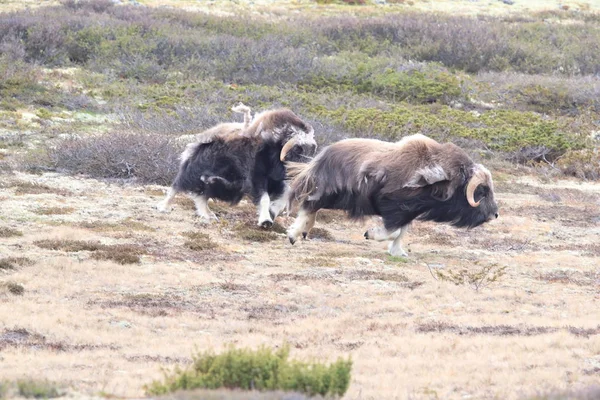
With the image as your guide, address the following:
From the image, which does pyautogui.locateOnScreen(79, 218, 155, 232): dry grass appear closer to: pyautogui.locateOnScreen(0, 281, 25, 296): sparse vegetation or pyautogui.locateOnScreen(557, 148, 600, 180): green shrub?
pyautogui.locateOnScreen(0, 281, 25, 296): sparse vegetation

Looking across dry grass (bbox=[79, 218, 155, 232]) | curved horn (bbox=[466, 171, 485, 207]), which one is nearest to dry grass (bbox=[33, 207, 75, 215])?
dry grass (bbox=[79, 218, 155, 232])

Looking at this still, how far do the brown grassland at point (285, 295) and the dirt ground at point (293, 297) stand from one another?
0.02 meters

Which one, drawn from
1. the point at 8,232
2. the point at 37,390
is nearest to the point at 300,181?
the point at 8,232

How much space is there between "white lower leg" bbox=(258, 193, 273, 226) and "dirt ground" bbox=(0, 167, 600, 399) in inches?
8.3

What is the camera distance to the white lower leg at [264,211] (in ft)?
38.3

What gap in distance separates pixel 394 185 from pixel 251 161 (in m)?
2.04

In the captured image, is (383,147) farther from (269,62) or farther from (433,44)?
(433,44)

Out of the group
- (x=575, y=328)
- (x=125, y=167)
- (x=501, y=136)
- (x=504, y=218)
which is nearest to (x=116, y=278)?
(x=575, y=328)

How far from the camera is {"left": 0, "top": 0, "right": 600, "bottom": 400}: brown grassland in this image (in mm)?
6125

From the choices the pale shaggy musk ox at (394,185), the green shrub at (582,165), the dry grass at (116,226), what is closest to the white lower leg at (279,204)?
the pale shaggy musk ox at (394,185)

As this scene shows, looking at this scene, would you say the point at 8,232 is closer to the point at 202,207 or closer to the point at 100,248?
the point at 100,248

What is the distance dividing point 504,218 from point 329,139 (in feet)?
13.5

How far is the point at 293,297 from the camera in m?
8.81

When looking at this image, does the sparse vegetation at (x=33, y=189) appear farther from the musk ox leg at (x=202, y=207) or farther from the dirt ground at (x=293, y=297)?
the musk ox leg at (x=202, y=207)
